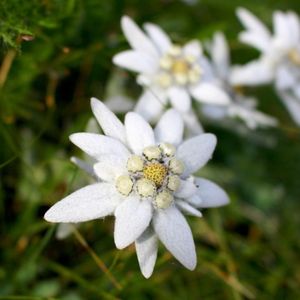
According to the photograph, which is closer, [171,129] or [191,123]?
[171,129]

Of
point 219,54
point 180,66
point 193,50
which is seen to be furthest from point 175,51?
point 219,54

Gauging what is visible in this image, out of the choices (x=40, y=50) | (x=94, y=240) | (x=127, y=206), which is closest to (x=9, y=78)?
(x=40, y=50)

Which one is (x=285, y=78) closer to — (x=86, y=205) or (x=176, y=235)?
(x=176, y=235)

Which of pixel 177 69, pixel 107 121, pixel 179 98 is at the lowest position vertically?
pixel 179 98

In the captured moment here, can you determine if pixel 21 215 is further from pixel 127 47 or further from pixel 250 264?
pixel 250 264

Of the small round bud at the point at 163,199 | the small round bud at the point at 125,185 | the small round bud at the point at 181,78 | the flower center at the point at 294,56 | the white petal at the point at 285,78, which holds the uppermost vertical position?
the small round bud at the point at 125,185

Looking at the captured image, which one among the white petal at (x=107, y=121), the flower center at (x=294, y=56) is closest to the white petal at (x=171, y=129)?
the white petal at (x=107, y=121)

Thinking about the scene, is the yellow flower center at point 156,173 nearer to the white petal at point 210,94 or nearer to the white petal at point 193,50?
the white petal at point 210,94
